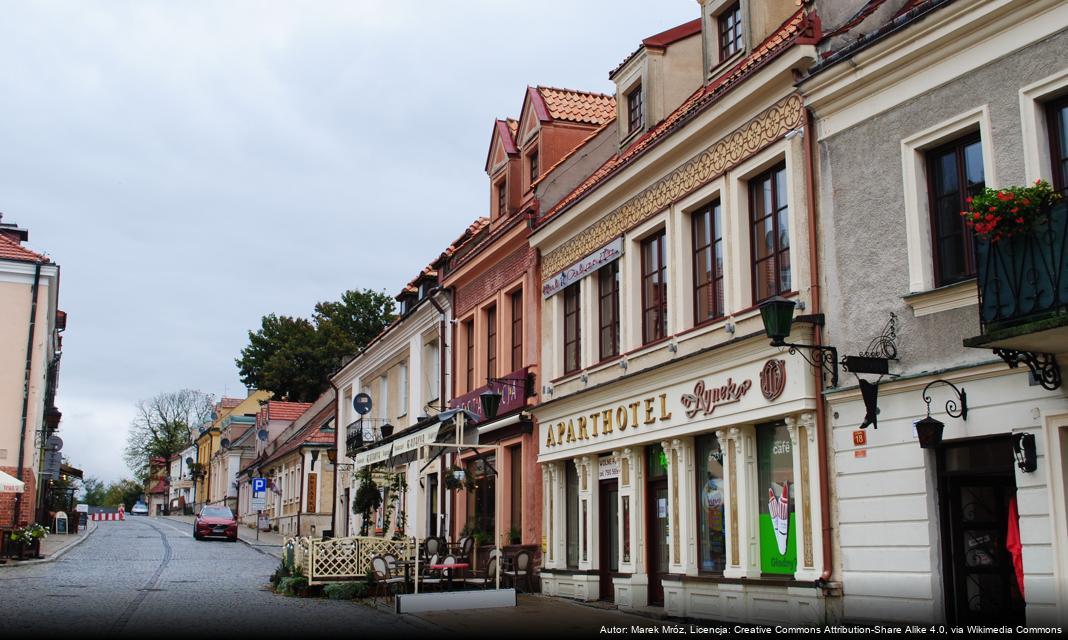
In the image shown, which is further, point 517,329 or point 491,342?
point 491,342

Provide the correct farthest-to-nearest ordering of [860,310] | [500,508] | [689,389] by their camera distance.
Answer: [500,508] < [689,389] < [860,310]

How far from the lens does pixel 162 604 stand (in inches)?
675

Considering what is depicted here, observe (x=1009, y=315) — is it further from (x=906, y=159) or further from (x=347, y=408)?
(x=347, y=408)

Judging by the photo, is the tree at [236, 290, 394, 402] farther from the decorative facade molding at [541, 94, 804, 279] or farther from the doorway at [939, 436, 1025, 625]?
the doorway at [939, 436, 1025, 625]

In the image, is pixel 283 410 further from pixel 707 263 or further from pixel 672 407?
pixel 707 263

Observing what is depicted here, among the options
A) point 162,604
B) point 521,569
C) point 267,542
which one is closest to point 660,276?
point 521,569

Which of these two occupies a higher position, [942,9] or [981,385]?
[942,9]

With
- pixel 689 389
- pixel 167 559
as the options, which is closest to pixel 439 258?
pixel 167 559

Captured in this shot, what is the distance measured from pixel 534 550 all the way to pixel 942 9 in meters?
12.8

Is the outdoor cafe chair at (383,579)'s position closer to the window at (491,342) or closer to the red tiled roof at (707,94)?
the window at (491,342)

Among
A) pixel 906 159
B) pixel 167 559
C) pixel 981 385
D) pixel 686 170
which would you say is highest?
pixel 686 170

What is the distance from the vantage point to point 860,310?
40.8ft

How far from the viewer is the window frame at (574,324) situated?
20.1 m

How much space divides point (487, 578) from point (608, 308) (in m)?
5.16
